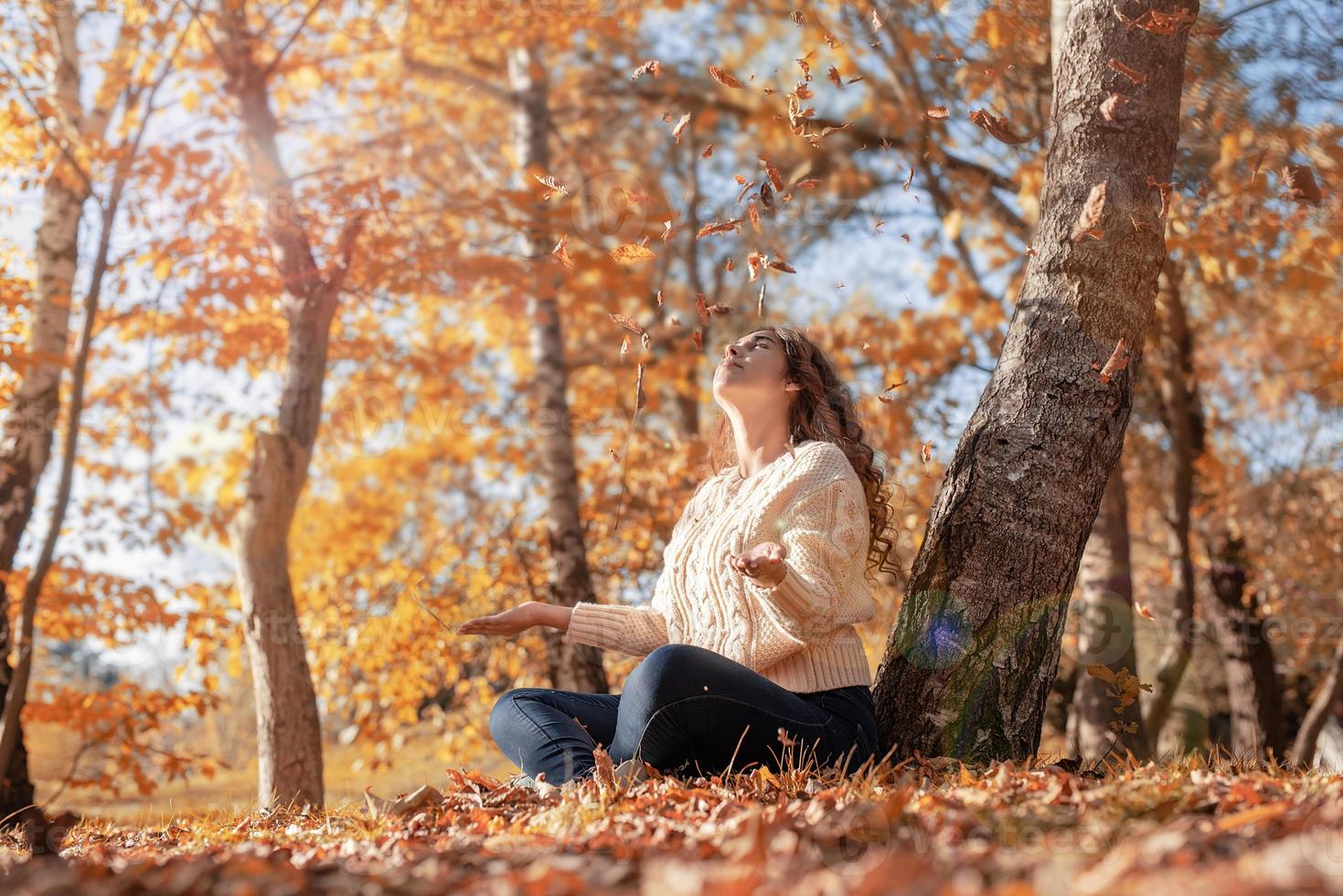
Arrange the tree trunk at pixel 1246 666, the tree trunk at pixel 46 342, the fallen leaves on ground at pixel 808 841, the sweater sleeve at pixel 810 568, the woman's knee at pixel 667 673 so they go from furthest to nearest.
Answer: the tree trunk at pixel 1246 666 < the tree trunk at pixel 46 342 < the sweater sleeve at pixel 810 568 < the woman's knee at pixel 667 673 < the fallen leaves on ground at pixel 808 841

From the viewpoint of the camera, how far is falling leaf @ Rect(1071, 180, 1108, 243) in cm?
292

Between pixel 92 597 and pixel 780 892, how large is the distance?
541 cm

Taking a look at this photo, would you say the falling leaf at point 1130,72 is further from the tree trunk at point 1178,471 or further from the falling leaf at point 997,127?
the tree trunk at point 1178,471

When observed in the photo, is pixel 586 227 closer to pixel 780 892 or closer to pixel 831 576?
pixel 831 576

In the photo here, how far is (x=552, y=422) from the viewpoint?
630 centimetres

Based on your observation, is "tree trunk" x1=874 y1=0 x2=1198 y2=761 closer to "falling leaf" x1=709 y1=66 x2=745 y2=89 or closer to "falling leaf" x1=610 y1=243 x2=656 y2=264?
"falling leaf" x1=709 y1=66 x2=745 y2=89

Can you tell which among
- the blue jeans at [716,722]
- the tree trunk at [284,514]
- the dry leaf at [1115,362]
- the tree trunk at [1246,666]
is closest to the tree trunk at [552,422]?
the tree trunk at [284,514]

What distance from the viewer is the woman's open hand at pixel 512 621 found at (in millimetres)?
2973

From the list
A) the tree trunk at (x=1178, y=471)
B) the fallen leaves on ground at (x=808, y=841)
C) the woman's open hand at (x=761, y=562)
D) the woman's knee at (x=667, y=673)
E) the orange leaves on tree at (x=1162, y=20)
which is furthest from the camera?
the tree trunk at (x=1178, y=471)

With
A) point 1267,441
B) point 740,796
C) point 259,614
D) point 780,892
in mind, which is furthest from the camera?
point 1267,441

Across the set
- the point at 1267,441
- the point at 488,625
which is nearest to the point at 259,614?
the point at 488,625

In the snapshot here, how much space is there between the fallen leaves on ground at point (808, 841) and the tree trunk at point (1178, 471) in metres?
4.91

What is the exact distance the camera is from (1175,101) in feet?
10.2

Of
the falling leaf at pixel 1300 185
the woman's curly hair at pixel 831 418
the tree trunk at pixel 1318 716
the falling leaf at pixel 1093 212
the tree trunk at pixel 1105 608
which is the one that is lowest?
the tree trunk at pixel 1318 716
